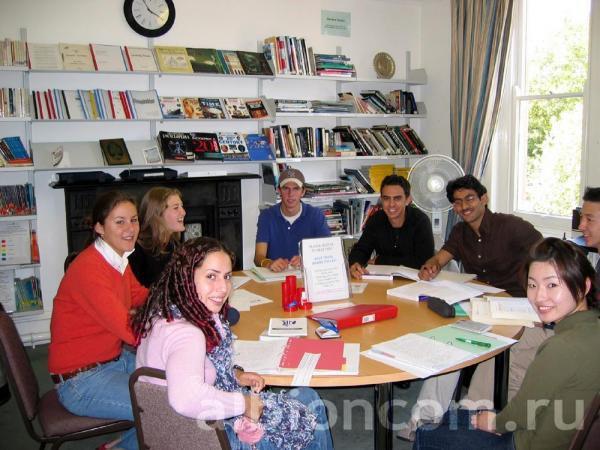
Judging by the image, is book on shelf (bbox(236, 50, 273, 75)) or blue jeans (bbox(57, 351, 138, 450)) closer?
blue jeans (bbox(57, 351, 138, 450))

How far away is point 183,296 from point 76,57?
9.99ft

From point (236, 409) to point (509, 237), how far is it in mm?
1977

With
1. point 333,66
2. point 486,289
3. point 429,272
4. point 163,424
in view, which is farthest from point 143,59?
point 163,424

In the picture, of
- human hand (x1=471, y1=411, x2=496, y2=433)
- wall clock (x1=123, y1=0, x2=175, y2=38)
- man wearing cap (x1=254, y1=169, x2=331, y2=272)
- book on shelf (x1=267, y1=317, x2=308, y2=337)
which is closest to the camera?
human hand (x1=471, y1=411, x2=496, y2=433)

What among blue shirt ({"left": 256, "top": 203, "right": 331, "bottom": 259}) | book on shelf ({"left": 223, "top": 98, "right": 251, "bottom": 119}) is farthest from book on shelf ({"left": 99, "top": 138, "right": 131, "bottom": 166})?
blue shirt ({"left": 256, "top": 203, "right": 331, "bottom": 259})

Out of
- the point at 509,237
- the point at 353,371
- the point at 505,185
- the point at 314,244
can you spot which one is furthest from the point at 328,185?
the point at 353,371

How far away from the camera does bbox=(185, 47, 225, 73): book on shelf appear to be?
4.27m

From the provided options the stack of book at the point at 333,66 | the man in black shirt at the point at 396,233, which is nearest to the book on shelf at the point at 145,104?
the stack of book at the point at 333,66

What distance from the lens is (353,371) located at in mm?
1703

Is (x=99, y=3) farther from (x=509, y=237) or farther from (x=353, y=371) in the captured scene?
(x=353, y=371)

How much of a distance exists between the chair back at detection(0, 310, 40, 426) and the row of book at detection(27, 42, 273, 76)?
2.53 metres

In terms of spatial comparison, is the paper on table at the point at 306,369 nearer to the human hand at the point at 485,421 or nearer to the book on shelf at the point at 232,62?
the human hand at the point at 485,421

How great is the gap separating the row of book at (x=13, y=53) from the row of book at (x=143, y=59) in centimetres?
4

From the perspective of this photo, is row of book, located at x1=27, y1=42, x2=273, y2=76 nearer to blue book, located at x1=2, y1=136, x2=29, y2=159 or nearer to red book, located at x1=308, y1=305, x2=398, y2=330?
blue book, located at x1=2, y1=136, x2=29, y2=159
